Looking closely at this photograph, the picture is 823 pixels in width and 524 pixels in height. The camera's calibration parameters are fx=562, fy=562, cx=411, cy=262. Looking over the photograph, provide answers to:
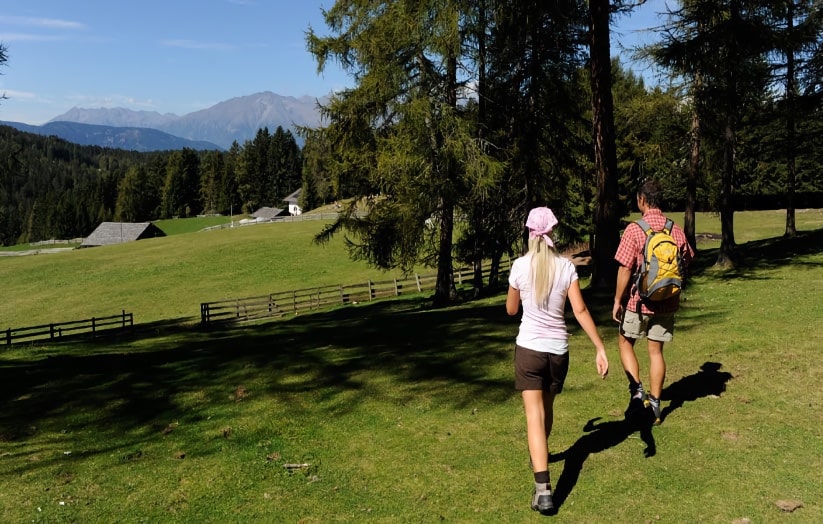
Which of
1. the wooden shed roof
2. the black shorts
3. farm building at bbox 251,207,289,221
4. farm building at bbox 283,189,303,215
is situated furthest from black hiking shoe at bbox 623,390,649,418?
farm building at bbox 283,189,303,215

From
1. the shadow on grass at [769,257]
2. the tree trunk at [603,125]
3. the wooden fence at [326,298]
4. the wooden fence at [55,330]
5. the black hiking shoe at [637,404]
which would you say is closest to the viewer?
the black hiking shoe at [637,404]

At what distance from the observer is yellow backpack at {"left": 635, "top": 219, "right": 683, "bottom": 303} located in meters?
5.54

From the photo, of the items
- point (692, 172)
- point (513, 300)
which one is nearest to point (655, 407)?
point (513, 300)

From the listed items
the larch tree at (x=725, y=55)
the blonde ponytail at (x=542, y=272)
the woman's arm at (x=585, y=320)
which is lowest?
the woman's arm at (x=585, y=320)

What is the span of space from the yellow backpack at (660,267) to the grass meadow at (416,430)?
149 cm

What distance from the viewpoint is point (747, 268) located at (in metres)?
15.2

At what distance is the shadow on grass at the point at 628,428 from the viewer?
5.14m

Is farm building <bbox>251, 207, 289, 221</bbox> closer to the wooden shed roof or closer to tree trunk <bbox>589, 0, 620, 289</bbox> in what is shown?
the wooden shed roof

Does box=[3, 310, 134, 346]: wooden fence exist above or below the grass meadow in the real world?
below

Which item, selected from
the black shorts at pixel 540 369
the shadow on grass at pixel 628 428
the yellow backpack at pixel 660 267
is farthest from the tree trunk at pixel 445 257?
the black shorts at pixel 540 369

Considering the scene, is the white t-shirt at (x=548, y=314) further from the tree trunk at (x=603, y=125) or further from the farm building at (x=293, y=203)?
the farm building at (x=293, y=203)

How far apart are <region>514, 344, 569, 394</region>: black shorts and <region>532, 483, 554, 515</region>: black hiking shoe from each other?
2.64 ft

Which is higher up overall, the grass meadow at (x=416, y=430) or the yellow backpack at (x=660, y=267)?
the yellow backpack at (x=660, y=267)

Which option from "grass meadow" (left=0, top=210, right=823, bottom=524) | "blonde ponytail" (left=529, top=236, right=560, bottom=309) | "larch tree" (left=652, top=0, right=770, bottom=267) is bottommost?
"grass meadow" (left=0, top=210, right=823, bottom=524)
